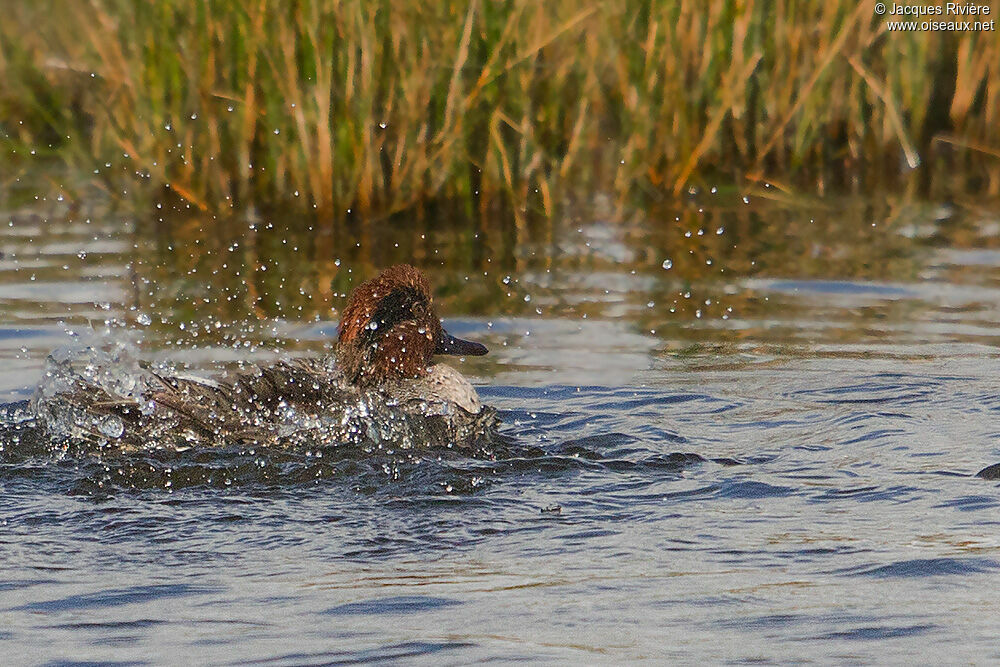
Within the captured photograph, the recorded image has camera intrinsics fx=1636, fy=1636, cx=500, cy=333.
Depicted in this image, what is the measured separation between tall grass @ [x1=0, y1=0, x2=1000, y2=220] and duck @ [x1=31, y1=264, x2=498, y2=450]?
262cm

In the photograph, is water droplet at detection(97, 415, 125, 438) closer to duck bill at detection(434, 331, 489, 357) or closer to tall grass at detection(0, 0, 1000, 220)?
duck bill at detection(434, 331, 489, 357)

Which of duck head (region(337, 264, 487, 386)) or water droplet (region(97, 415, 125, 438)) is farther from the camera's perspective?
duck head (region(337, 264, 487, 386))

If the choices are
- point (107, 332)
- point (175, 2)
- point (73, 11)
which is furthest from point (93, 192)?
point (107, 332)

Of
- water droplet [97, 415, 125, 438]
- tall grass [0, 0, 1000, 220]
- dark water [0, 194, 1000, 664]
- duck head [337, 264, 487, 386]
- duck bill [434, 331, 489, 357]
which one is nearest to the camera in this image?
dark water [0, 194, 1000, 664]

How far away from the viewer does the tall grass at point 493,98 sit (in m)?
9.08

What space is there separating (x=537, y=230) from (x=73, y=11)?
3.39 meters

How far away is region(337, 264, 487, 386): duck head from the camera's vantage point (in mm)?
6648

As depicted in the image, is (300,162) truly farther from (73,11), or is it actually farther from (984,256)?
(984,256)

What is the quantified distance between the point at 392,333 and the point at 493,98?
10.0 feet

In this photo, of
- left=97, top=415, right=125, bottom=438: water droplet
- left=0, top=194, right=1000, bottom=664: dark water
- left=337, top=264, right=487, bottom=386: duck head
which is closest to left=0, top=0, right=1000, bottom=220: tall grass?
left=0, top=194, right=1000, bottom=664: dark water

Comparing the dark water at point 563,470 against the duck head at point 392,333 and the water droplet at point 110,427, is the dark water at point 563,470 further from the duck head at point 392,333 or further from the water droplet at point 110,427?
the duck head at point 392,333

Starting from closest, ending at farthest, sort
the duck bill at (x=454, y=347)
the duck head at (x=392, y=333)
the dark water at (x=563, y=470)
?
the dark water at (x=563, y=470) → the duck head at (x=392, y=333) → the duck bill at (x=454, y=347)

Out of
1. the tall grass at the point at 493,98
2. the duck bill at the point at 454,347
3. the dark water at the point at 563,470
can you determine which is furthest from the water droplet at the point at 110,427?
the tall grass at the point at 493,98

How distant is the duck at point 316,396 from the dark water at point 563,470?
0.45 feet
